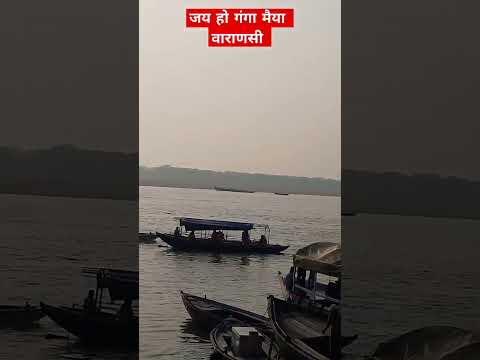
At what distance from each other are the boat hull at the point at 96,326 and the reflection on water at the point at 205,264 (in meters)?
0.08

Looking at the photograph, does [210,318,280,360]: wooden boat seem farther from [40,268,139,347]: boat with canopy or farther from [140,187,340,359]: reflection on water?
[40,268,139,347]: boat with canopy

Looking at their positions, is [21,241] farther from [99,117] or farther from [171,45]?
[171,45]

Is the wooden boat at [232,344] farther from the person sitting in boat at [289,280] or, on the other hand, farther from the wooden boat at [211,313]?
the person sitting in boat at [289,280]

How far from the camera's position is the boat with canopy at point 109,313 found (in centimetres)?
330

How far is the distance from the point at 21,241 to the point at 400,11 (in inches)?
97.7

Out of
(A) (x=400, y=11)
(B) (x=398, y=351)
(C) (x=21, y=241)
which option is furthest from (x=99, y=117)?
(B) (x=398, y=351)

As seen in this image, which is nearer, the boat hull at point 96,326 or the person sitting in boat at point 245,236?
the boat hull at point 96,326

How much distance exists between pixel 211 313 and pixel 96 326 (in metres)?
0.66

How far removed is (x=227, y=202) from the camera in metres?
3.44

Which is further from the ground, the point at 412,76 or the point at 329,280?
the point at 412,76

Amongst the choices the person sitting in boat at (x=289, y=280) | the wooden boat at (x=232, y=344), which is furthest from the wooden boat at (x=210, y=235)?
the wooden boat at (x=232, y=344)

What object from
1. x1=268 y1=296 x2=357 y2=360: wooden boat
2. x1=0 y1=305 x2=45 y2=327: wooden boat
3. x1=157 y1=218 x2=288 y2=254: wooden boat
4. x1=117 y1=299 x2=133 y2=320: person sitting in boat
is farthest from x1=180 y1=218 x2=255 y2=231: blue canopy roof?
x1=0 y1=305 x2=45 y2=327: wooden boat

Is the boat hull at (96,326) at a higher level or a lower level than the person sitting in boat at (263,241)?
lower

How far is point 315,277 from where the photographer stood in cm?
338
